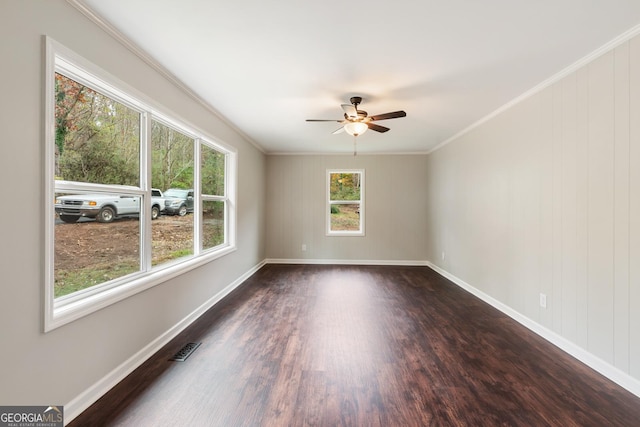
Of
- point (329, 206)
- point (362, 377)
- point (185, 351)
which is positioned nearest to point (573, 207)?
point (362, 377)

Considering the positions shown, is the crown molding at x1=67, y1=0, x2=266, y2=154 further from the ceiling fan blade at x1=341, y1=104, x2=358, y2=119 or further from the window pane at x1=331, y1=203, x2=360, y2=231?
the window pane at x1=331, y1=203, x2=360, y2=231

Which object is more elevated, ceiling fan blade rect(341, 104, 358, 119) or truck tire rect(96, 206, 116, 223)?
ceiling fan blade rect(341, 104, 358, 119)

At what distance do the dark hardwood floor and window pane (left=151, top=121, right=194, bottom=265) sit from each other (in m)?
0.86

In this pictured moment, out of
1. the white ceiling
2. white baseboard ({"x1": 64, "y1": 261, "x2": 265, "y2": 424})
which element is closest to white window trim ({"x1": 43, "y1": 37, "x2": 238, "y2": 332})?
the white ceiling

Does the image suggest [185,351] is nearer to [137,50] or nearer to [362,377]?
[362,377]

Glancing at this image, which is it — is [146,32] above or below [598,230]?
above

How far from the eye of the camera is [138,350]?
220cm

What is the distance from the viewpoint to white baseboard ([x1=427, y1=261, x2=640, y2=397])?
76.5 inches

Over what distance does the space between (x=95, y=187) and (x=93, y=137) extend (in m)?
0.36

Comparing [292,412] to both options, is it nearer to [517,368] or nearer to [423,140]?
[517,368]

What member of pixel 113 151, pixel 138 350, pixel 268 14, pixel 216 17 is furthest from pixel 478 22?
pixel 138 350

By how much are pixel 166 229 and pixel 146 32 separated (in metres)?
1.71

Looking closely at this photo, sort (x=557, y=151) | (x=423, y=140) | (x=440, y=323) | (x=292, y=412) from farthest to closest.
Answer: (x=423, y=140), (x=440, y=323), (x=557, y=151), (x=292, y=412)

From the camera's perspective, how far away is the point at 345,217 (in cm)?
628
